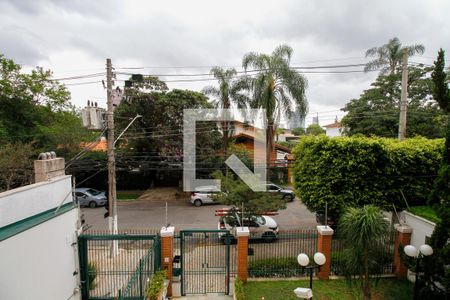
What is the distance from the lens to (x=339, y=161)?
9.26 meters

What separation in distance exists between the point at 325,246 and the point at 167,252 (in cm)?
514

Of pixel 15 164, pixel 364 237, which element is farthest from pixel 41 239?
pixel 15 164

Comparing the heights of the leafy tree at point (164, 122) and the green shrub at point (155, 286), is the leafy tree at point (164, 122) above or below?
above

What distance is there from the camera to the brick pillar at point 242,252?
818 cm

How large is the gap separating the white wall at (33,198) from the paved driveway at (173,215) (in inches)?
310

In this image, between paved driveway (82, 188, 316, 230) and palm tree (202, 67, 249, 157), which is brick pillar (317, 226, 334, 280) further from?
palm tree (202, 67, 249, 157)

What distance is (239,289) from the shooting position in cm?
768

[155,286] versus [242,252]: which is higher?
[242,252]

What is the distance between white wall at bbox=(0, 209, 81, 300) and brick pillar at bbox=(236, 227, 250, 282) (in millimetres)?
4884

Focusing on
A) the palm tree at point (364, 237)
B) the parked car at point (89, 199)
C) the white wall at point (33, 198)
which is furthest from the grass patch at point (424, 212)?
the parked car at point (89, 199)

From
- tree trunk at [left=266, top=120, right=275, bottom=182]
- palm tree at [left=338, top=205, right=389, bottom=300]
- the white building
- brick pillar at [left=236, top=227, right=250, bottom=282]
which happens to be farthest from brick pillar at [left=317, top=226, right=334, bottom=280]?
tree trunk at [left=266, top=120, right=275, bottom=182]

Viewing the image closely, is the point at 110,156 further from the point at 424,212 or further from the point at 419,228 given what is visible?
the point at 424,212

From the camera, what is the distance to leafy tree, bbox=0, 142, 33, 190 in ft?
46.4

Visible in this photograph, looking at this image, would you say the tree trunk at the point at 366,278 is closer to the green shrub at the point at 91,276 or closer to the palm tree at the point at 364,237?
the palm tree at the point at 364,237
